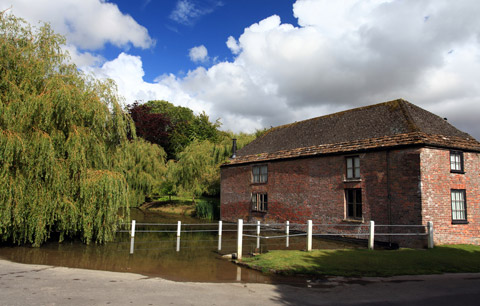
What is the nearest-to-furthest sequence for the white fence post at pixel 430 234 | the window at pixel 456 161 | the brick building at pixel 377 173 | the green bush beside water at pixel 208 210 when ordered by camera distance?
the white fence post at pixel 430 234
the brick building at pixel 377 173
the window at pixel 456 161
the green bush beside water at pixel 208 210

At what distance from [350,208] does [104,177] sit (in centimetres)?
1241

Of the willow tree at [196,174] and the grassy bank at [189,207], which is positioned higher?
the willow tree at [196,174]

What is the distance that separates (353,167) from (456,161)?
15.6 ft

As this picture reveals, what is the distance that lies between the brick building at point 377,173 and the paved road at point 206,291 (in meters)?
6.89

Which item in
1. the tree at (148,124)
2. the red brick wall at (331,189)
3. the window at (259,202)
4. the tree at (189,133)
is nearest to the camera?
the red brick wall at (331,189)

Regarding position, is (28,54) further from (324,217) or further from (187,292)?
(324,217)

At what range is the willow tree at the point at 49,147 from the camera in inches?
448

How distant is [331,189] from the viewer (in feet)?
61.2

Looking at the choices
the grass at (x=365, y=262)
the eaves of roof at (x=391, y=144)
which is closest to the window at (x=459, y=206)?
the eaves of roof at (x=391, y=144)

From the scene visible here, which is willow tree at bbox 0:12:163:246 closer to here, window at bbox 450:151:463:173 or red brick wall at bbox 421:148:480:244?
red brick wall at bbox 421:148:480:244

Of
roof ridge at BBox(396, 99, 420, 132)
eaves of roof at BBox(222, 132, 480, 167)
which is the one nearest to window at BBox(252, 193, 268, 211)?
eaves of roof at BBox(222, 132, 480, 167)

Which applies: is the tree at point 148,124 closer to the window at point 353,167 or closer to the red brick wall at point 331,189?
the red brick wall at point 331,189

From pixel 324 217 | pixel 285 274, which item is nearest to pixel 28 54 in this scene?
pixel 285 274

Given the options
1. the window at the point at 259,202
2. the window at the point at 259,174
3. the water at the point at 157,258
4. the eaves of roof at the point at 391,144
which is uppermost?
the eaves of roof at the point at 391,144
